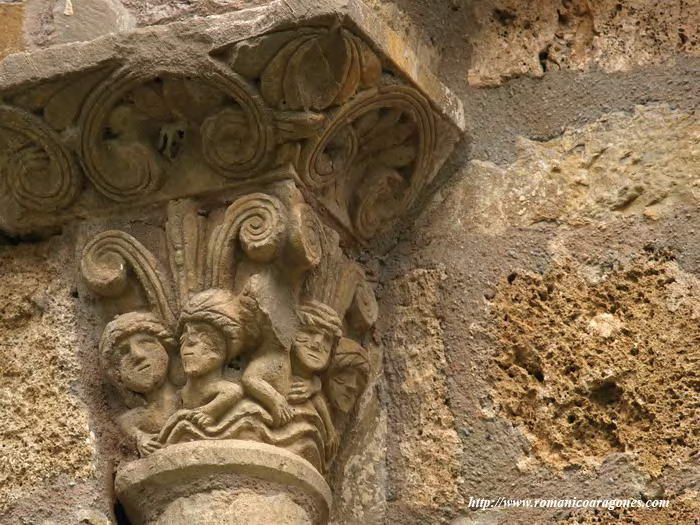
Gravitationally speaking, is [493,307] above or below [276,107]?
below

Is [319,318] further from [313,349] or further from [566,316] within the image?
[566,316]

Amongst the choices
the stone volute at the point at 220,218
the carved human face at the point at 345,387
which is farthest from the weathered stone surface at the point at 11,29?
the carved human face at the point at 345,387

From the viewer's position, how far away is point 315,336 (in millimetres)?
2773

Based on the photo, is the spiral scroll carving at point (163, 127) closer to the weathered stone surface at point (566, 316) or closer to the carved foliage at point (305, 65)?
the carved foliage at point (305, 65)

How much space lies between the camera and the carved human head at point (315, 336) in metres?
2.75

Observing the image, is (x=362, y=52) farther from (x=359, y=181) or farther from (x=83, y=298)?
(x=83, y=298)

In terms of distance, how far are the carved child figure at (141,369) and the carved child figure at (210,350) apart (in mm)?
46

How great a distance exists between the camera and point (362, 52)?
274 cm

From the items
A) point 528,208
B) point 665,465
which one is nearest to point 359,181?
point 528,208

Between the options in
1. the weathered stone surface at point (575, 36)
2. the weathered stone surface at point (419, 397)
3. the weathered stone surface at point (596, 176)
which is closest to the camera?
the weathered stone surface at point (419, 397)

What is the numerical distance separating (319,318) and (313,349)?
55 mm

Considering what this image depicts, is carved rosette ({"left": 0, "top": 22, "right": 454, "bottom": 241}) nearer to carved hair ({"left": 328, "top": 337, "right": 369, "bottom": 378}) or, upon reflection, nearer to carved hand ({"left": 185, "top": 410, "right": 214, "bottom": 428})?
carved hair ({"left": 328, "top": 337, "right": 369, "bottom": 378})

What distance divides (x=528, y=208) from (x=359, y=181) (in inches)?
12.1

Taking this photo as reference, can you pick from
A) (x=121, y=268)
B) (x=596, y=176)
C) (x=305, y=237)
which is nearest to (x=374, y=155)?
(x=305, y=237)
